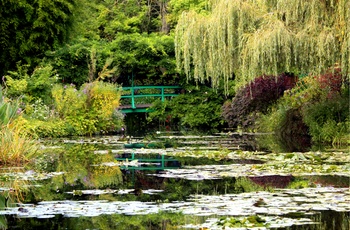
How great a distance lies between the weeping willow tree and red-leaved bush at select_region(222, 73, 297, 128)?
8.33 metres

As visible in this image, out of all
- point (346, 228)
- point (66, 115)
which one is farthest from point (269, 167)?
point (66, 115)

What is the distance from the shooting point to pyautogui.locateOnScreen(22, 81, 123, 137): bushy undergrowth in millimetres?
23406

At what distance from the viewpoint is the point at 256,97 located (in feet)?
83.6

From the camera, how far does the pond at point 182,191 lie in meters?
7.28

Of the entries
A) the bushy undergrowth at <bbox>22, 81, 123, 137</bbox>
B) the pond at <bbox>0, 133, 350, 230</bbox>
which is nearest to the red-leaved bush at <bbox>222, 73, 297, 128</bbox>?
the bushy undergrowth at <bbox>22, 81, 123, 137</bbox>

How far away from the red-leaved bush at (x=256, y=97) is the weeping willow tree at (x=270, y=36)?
328 inches

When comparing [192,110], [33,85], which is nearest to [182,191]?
[33,85]

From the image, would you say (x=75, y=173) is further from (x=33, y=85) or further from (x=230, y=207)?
(x=33, y=85)

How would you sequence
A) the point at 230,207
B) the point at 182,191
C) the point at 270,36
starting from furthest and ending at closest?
the point at 270,36 → the point at 182,191 → the point at 230,207

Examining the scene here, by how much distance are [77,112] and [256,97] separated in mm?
6209

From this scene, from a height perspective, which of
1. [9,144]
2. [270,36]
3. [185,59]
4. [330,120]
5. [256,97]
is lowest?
[9,144]

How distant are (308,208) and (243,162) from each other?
5.56m

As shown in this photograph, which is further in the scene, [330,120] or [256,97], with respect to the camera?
[256,97]

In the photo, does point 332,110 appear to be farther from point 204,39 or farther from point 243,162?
point 243,162
